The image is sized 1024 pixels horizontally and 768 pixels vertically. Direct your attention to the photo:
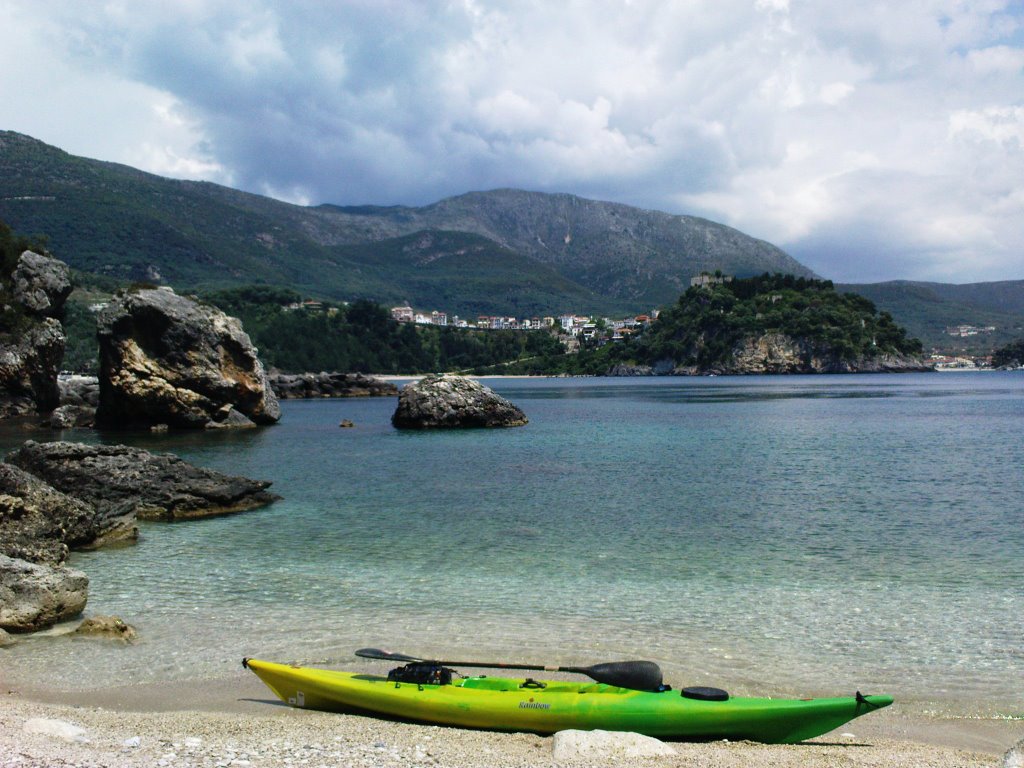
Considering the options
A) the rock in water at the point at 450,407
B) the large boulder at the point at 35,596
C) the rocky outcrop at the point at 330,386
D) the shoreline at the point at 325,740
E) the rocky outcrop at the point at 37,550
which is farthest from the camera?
the rocky outcrop at the point at 330,386

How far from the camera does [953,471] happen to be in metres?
33.6

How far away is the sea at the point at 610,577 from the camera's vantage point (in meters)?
12.0

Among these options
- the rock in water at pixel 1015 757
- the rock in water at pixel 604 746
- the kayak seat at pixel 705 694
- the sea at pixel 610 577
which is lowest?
the sea at pixel 610 577

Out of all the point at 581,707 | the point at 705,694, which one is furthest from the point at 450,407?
the point at 705,694

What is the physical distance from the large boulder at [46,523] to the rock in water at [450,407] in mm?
39801

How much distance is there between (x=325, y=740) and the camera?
8.89m

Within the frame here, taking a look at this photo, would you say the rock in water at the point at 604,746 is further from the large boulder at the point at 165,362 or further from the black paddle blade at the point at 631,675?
the large boulder at the point at 165,362

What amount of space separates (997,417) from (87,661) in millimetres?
71296

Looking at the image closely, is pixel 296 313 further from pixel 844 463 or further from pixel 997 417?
pixel 844 463

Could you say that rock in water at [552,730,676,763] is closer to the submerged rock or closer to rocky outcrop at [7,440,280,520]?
the submerged rock

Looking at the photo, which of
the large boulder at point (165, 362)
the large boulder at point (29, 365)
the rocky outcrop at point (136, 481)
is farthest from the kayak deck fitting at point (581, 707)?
the large boulder at point (29, 365)

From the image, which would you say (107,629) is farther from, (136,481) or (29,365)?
(29,365)

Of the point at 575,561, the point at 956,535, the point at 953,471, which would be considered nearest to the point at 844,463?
the point at 953,471

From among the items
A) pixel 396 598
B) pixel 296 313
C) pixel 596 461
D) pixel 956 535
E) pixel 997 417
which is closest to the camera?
pixel 396 598
